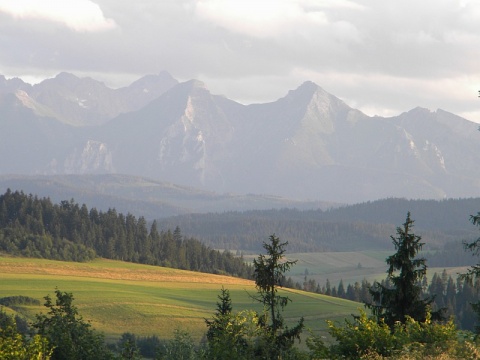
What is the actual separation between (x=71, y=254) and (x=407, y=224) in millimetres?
138330

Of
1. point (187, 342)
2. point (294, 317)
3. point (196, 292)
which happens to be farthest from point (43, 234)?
point (187, 342)

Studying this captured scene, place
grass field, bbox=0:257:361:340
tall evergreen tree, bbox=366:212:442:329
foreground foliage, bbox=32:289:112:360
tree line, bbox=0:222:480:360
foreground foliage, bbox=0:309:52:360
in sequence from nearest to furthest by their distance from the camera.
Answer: tree line, bbox=0:222:480:360
foreground foliage, bbox=0:309:52:360
foreground foliage, bbox=32:289:112:360
tall evergreen tree, bbox=366:212:442:329
grass field, bbox=0:257:361:340

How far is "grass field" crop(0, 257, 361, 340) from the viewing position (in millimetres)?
108375

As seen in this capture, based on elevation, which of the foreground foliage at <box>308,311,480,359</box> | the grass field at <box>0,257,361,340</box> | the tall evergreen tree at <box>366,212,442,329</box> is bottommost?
the grass field at <box>0,257,361,340</box>

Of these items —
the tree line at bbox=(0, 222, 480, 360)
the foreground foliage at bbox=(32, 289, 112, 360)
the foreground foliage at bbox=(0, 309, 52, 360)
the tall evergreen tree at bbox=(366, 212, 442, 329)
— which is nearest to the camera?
the tree line at bbox=(0, 222, 480, 360)

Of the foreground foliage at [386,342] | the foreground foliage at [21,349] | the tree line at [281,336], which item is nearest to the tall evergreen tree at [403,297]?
the tree line at [281,336]

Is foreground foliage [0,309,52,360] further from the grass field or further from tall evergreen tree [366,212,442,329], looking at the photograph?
the grass field

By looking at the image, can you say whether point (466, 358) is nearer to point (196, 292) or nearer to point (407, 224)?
point (407, 224)

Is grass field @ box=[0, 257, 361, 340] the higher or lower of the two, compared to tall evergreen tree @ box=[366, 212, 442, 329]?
lower

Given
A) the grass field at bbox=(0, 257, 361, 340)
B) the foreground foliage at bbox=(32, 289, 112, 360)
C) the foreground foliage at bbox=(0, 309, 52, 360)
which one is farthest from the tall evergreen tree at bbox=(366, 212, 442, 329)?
the grass field at bbox=(0, 257, 361, 340)

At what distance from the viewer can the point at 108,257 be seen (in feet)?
639

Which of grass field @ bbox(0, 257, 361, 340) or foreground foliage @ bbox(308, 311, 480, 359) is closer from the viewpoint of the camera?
foreground foliage @ bbox(308, 311, 480, 359)

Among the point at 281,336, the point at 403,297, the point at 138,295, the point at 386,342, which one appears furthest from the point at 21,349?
the point at 138,295

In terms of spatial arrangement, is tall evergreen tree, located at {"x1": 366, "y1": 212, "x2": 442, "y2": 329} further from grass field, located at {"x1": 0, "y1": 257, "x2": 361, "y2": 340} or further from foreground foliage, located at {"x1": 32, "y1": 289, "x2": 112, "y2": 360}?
grass field, located at {"x1": 0, "y1": 257, "x2": 361, "y2": 340}
